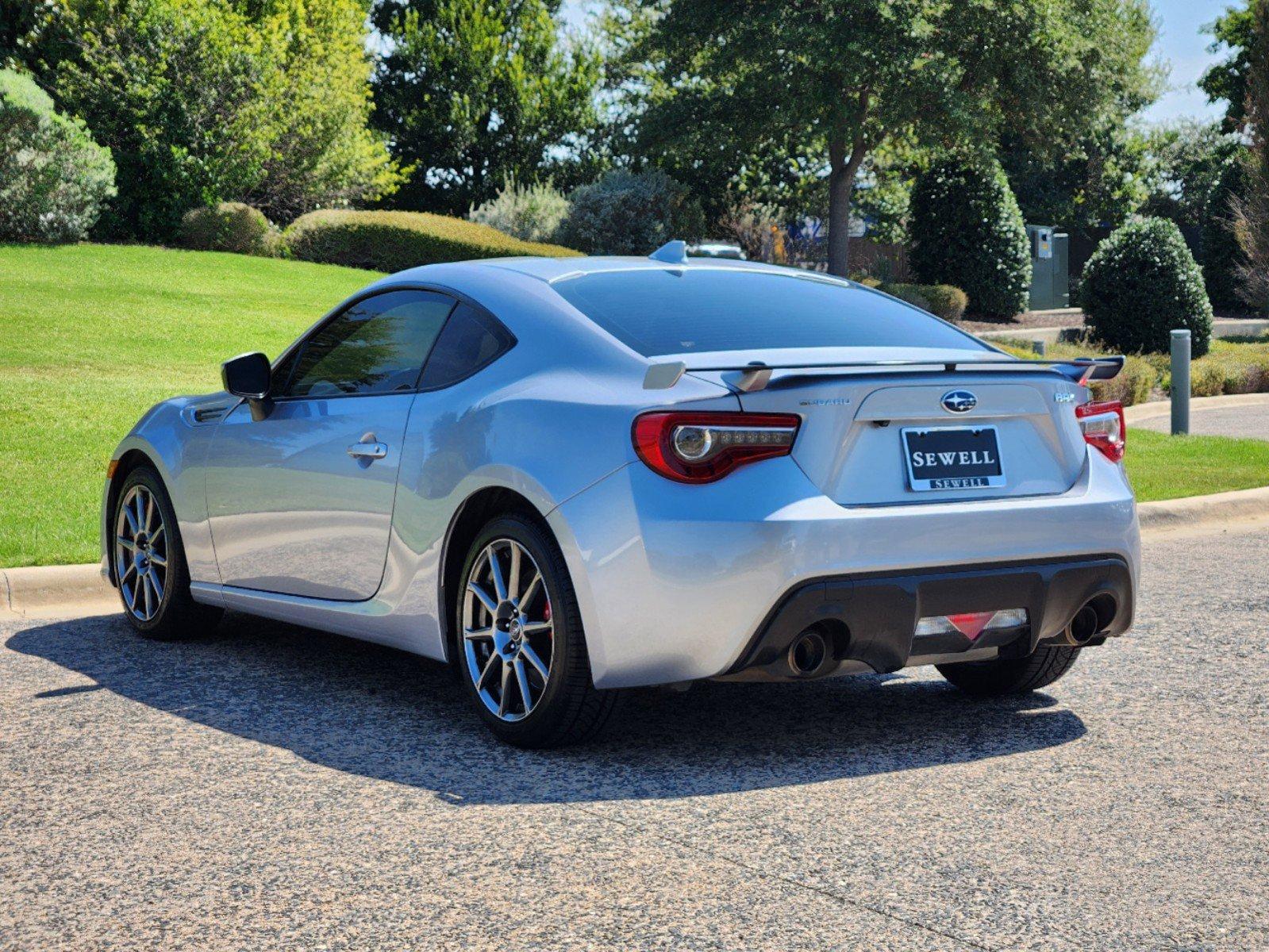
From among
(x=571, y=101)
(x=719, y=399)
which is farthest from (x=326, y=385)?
(x=571, y=101)

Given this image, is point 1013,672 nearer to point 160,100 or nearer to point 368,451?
point 368,451

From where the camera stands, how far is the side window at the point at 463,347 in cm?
538

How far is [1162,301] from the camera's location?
82.4ft

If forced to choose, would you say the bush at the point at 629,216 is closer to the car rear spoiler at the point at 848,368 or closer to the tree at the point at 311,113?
the tree at the point at 311,113

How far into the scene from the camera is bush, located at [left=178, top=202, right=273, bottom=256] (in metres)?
31.5

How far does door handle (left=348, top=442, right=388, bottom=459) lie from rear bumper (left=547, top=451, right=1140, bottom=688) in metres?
1.03

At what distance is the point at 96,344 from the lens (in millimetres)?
18125

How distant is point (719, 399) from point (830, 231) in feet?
112

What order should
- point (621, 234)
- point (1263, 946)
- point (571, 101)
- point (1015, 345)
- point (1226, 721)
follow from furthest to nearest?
1. point (571, 101)
2. point (621, 234)
3. point (1015, 345)
4. point (1226, 721)
5. point (1263, 946)

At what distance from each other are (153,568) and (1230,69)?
54661mm

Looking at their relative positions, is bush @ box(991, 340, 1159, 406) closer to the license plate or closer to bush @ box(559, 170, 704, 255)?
the license plate

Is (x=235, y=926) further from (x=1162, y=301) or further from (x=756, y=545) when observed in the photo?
(x=1162, y=301)

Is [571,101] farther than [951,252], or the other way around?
[571,101]

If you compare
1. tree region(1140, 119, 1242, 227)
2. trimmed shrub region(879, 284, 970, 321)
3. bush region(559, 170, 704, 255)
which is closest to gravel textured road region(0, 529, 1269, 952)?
trimmed shrub region(879, 284, 970, 321)
